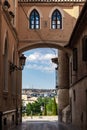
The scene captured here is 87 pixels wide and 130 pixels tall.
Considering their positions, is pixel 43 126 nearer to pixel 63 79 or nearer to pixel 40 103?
pixel 63 79

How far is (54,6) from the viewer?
3381 centimetres

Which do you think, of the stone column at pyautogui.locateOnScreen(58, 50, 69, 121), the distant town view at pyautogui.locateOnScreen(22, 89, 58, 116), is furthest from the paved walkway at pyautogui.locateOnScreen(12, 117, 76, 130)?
the distant town view at pyautogui.locateOnScreen(22, 89, 58, 116)

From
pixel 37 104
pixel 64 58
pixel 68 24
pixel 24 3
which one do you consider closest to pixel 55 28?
pixel 68 24

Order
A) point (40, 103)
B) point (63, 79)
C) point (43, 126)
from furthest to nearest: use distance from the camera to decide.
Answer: point (40, 103) < point (63, 79) < point (43, 126)

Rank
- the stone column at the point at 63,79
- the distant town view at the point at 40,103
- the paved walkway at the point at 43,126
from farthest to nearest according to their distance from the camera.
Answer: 1. the distant town view at the point at 40,103
2. the stone column at the point at 63,79
3. the paved walkway at the point at 43,126

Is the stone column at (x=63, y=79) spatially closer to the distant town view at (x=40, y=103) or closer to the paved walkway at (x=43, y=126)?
the paved walkway at (x=43, y=126)

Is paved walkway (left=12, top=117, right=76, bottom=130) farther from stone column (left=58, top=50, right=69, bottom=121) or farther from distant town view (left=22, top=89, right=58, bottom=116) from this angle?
distant town view (left=22, top=89, right=58, bottom=116)

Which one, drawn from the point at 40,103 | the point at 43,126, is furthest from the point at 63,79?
the point at 40,103

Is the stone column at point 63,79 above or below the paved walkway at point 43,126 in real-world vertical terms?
above

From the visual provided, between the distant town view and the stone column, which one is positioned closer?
the stone column

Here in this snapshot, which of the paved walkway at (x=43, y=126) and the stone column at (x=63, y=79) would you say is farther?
the stone column at (x=63, y=79)

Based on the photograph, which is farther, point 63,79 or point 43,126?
point 63,79

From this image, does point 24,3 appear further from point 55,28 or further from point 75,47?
point 75,47

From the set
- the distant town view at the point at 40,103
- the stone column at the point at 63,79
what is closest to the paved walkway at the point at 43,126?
the stone column at the point at 63,79
